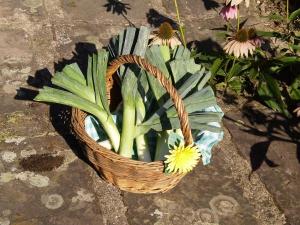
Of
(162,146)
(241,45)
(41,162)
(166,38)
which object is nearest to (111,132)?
(162,146)

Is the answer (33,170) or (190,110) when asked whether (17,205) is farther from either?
(190,110)

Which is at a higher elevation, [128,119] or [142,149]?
[128,119]

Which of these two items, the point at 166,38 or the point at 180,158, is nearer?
the point at 180,158

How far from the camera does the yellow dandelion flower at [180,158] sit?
2.07 meters

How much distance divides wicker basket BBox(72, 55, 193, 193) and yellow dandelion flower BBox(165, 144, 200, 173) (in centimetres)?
3

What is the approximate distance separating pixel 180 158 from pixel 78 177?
527mm

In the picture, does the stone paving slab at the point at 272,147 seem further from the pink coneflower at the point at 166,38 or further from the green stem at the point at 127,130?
the green stem at the point at 127,130

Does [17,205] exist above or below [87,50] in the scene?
below

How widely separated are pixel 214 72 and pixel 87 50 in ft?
2.26

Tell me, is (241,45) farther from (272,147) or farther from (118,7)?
(118,7)

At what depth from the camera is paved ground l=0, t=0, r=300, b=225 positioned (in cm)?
227

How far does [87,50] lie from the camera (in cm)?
310

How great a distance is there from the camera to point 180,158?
207cm

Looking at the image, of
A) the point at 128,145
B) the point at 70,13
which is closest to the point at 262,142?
the point at 128,145
